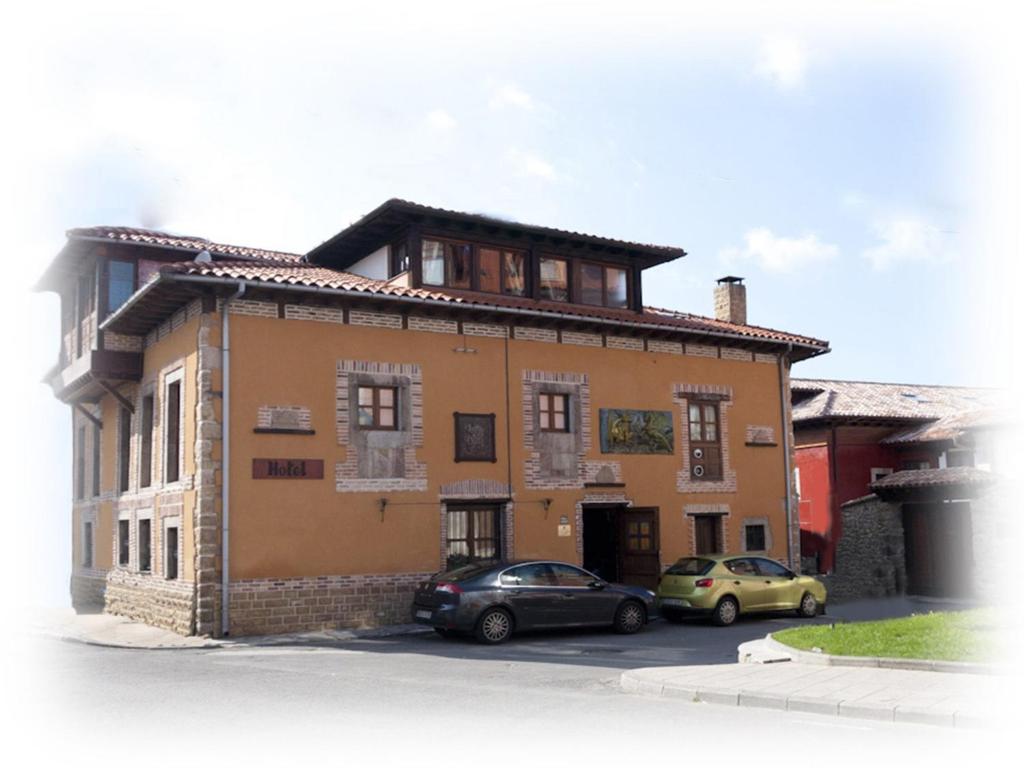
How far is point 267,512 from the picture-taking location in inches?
725

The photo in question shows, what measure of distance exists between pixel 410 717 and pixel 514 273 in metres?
14.4

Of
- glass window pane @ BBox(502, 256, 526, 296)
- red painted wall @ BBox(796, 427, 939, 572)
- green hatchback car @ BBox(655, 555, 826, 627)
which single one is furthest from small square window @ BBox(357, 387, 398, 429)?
red painted wall @ BBox(796, 427, 939, 572)

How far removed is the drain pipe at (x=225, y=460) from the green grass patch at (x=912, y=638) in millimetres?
9273

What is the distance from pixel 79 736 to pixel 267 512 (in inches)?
383

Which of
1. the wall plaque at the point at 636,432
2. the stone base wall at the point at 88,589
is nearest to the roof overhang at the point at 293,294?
the wall plaque at the point at 636,432

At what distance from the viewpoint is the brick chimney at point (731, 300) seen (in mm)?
28156

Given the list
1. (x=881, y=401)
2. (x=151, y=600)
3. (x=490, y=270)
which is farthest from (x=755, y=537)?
(x=151, y=600)

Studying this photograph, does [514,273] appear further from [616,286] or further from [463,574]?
[463,574]

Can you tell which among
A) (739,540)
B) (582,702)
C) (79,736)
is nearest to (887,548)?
(739,540)

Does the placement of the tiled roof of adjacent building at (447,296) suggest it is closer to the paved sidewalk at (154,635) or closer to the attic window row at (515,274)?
the attic window row at (515,274)

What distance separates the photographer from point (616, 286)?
2450 cm

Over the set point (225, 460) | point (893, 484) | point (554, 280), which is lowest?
point (893, 484)

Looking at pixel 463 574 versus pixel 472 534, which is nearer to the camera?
pixel 463 574

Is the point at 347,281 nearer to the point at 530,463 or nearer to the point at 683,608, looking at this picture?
the point at 530,463
